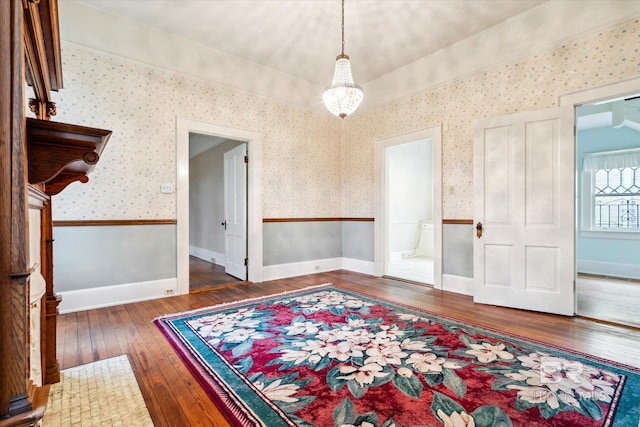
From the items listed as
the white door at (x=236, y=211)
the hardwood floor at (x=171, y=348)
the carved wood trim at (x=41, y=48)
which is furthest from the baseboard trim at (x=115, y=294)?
the carved wood trim at (x=41, y=48)

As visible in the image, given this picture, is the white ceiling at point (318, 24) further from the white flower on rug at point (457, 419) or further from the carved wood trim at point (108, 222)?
the white flower on rug at point (457, 419)

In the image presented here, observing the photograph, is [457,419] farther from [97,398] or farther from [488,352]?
[97,398]

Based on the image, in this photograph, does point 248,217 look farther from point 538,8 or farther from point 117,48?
point 538,8

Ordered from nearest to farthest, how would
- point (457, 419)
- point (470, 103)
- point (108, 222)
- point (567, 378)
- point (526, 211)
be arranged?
point (457, 419) → point (567, 378) → point (526, 211) → point (108, 222) → point (470, 103)

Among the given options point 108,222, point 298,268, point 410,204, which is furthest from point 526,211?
point 108,222

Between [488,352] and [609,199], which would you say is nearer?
[488,352]

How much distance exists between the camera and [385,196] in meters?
5.15

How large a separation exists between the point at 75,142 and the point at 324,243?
477cm

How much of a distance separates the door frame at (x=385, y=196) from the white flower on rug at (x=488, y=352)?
190cm

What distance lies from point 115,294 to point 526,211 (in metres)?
4.75

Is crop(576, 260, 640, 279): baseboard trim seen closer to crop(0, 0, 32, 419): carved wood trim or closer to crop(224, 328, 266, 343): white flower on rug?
crop(224, 328, 266, 343): white flower on rug

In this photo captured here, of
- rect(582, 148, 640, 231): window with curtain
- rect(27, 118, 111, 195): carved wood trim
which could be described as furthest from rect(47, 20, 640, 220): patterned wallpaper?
rect(582, 148, 640, 231): window with curtain

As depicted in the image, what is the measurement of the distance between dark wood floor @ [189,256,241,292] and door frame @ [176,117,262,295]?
34 cm

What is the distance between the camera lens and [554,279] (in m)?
3.24
